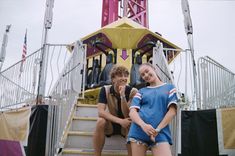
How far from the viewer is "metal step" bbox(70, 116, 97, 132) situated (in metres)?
3.59

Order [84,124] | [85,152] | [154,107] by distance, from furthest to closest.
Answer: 1. [84,124]
2. [85,152]
3. [154,107]

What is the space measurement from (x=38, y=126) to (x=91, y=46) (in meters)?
3.89

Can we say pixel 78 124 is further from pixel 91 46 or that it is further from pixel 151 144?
pixel 91 46

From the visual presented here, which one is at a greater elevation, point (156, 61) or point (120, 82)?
point (156, 61)

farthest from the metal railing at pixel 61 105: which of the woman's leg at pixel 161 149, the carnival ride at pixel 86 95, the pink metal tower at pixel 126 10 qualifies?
the pink metal tower at pixel 126 10

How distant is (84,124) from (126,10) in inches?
211

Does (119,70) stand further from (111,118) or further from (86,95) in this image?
(86,95)

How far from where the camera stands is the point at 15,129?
4.37 meters

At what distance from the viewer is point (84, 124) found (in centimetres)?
363

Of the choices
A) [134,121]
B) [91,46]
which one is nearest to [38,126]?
[134,121]

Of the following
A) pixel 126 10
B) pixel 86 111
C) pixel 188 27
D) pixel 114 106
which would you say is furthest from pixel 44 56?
pixel 126 10

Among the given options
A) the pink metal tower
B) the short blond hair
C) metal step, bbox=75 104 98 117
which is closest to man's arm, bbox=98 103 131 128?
the short blond hair

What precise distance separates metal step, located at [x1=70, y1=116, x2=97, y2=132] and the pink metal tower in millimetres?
5197

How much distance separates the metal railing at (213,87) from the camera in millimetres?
4336
